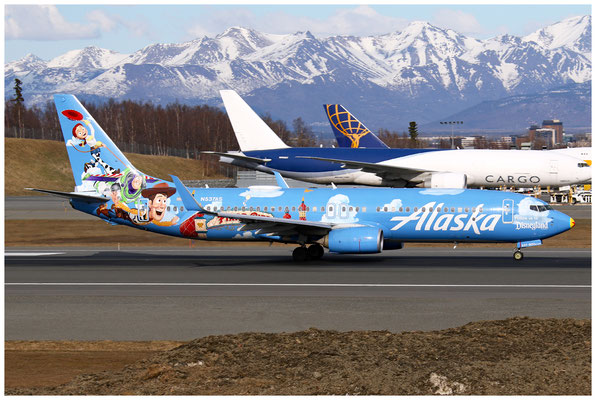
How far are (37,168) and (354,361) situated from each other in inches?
5390

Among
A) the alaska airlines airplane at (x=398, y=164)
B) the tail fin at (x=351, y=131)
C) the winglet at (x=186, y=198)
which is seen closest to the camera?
the winglet at (x=186, y=198)

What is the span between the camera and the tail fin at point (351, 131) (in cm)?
8119

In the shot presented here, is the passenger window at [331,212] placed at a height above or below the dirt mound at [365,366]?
above

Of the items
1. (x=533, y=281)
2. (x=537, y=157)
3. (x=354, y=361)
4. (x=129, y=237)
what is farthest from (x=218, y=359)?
(x=537, y=157)

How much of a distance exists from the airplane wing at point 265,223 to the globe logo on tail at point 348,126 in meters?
44.7

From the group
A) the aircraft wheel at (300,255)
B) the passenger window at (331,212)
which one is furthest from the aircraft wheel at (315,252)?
the passenger window at (331,212)

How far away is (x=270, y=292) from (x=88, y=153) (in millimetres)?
16056

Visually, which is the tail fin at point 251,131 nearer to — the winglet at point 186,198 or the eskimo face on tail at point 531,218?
the winglet at point 186,198

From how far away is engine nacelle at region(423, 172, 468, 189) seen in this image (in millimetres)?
60000

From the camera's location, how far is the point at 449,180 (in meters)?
60.6

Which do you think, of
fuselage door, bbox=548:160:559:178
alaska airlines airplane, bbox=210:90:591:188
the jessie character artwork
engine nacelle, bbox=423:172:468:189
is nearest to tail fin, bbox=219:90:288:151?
alaska airlines airplane, bbox=210:90:591:188

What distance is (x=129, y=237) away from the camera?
2053 inches

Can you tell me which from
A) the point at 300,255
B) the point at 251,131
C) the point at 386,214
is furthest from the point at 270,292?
the point at 251,131

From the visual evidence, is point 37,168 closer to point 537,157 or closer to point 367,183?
point 367,183
